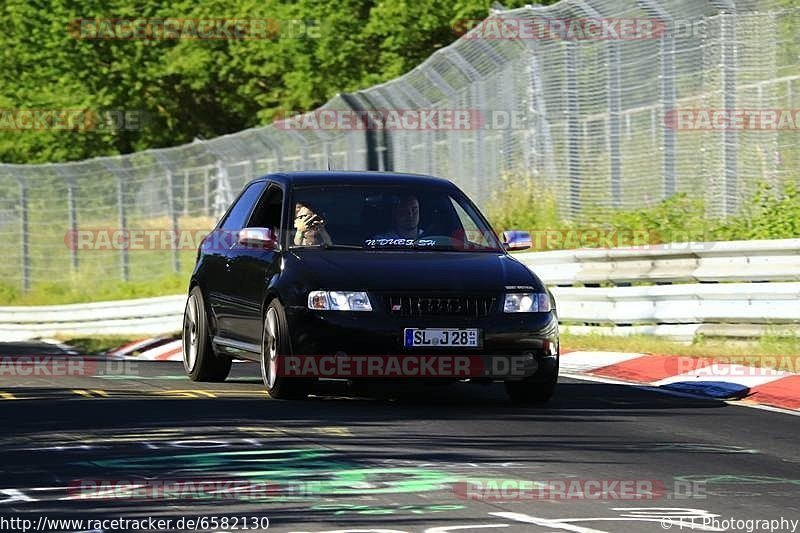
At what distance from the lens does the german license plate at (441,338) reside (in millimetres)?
12297

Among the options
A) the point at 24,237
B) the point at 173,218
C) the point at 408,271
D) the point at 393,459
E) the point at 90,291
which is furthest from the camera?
the point at 24,237

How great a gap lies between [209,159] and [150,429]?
22.0 metres

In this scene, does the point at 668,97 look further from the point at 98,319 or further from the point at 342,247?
the point at 98,319

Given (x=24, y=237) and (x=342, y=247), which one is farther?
(x=24, y=237)

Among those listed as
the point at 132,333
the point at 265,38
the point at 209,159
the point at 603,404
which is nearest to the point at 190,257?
the point at 209,159

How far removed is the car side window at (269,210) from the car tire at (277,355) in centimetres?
118

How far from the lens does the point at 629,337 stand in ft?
59.8

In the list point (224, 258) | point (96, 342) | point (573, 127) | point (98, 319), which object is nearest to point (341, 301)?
point (224, 258)

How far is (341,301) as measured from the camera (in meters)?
12.4

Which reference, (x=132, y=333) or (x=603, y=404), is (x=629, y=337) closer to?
(x=603, y=404)

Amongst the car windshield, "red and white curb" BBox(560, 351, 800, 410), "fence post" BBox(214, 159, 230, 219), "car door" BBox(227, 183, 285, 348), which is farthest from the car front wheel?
"fence post" BBox(214, 159, 230, 219)

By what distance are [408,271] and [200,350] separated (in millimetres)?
2964

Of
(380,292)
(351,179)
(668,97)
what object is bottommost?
(380,292)

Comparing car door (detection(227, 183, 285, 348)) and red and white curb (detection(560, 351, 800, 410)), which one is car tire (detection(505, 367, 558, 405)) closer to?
red and white curb (detection(560, 351, 800, 410))
